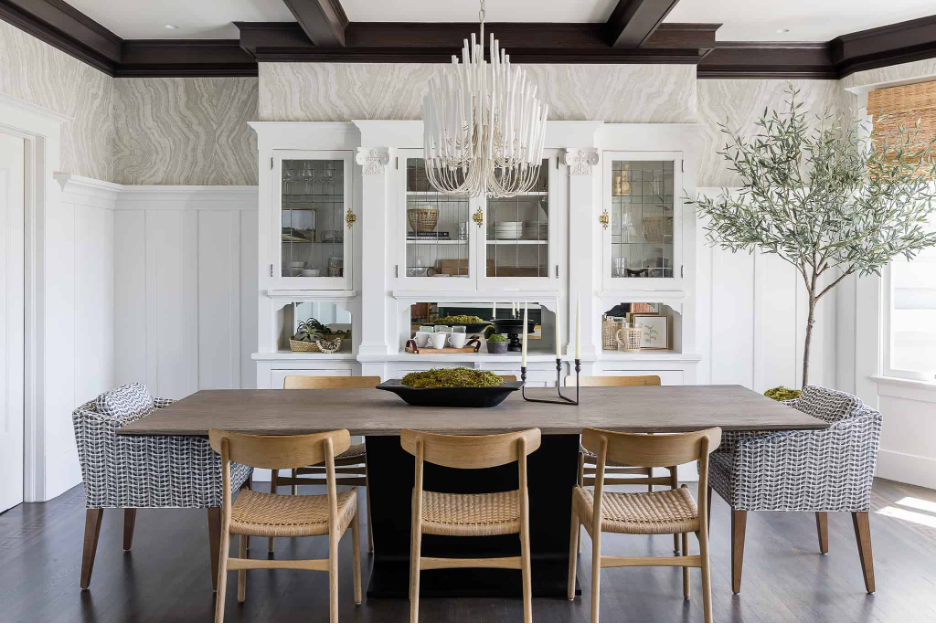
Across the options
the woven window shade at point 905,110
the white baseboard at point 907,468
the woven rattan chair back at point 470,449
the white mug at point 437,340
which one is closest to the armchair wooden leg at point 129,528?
the woven rattan chair back at point 470,449

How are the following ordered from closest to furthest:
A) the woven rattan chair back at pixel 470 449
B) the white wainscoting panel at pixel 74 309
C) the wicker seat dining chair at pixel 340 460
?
the woven rattan chair back at pixel 470 449 → the wicker seat dining chair at pixel 340 460 → the white wainscoting panel at pixel 74 309

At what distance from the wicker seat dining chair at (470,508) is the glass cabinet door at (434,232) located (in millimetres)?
2116

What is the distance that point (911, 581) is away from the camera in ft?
10.2

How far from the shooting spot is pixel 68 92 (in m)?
4.52

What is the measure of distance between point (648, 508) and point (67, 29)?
4.38 m

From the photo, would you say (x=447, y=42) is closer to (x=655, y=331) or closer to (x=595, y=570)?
(x=655, y=331)

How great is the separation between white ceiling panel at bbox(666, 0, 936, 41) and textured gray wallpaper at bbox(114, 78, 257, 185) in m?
3.08

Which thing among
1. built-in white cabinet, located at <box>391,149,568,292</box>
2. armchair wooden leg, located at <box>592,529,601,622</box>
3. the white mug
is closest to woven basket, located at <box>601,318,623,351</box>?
built-in white cabinet, located at <box>391,149,568,292</box>

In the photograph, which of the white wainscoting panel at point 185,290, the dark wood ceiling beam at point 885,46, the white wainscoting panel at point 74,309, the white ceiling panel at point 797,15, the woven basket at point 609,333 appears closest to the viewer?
the white ceiling panel at point 797,15

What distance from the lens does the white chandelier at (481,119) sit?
281 centimetres

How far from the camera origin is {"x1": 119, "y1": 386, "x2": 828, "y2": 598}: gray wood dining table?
283cm

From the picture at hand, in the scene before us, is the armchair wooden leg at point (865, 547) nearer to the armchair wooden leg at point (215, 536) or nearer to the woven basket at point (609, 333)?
the woven basket at point (609, 333)

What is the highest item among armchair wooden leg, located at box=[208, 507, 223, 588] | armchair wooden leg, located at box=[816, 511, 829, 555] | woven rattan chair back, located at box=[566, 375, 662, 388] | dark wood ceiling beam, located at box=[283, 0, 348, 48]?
dark wood ceiling beam, located at box=[283, 0, 348, 48]

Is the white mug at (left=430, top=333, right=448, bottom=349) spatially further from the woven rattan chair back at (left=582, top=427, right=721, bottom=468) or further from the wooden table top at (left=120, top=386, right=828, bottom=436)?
the woven rattan chair back at (left=582, top=427, right=721, bottom=468)
